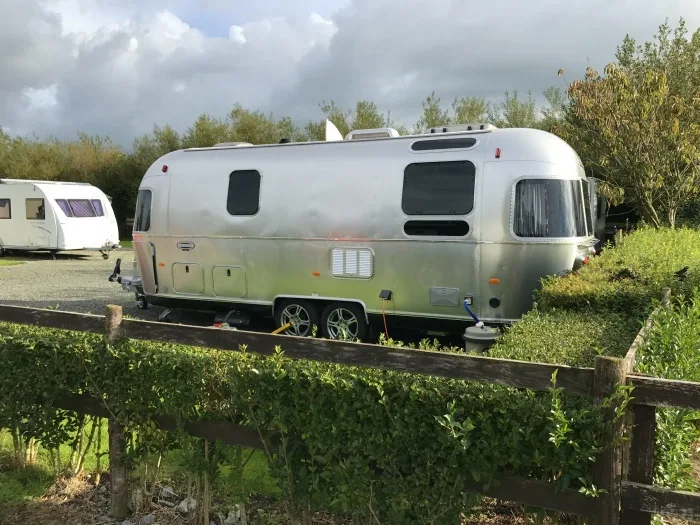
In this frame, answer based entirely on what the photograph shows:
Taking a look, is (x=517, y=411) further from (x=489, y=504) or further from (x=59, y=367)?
(x=59, y=367)

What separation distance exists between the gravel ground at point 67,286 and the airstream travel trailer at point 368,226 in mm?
2407

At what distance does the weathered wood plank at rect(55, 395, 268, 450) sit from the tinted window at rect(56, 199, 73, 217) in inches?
812

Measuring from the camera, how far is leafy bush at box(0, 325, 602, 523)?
275 cm

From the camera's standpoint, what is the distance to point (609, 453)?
267 cm

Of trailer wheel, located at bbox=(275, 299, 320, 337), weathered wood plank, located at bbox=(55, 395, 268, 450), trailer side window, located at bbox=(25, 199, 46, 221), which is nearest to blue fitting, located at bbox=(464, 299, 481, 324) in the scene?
trailer wheel, located at bbox=(275, 299, 320, 337)

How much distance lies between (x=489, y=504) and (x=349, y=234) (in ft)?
16.9

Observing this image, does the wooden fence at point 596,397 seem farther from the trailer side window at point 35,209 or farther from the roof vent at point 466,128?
the trailer side window at point 35,209

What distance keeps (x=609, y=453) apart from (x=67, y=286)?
15480 millimetres

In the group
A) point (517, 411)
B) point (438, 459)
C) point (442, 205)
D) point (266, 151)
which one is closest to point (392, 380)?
point (438, 459)

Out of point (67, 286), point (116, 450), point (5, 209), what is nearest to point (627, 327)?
→ point (116, 450)

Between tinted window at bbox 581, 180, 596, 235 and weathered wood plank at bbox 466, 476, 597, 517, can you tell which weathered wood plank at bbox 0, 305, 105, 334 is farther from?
tinted window at bbox 581, 180, 596, 235

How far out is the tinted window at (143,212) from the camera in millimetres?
10102

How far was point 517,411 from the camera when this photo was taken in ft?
9.05

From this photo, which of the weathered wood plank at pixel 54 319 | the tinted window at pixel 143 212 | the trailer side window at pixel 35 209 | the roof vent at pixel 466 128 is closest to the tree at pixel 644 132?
the roof vent at pixel 466 128
